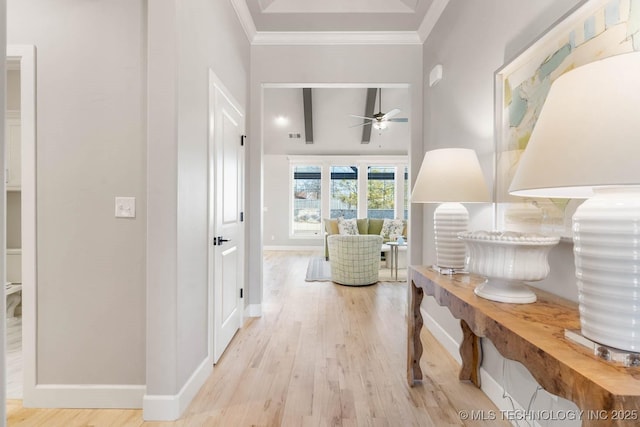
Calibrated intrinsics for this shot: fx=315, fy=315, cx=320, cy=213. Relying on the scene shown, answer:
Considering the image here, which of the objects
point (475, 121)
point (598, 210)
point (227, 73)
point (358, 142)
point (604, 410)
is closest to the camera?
point (604, 410)

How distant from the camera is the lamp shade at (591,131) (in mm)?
650

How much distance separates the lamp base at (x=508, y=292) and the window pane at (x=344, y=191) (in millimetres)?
7310

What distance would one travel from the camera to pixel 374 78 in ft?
11.0

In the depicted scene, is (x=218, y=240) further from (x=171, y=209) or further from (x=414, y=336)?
(x=414, y=336)

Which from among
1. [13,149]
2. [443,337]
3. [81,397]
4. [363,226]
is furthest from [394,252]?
[13,149]

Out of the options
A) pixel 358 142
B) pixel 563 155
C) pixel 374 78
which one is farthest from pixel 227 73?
pixel 358 142

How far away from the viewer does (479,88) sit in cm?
215

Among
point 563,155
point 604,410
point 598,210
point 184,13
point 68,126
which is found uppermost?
point 184,13

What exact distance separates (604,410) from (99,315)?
→ 2.23m

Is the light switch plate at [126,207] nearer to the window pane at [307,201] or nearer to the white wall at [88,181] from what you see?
the white wall at [88,181]

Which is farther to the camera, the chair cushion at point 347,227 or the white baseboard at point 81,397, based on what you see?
the chair cushion at point 347,227

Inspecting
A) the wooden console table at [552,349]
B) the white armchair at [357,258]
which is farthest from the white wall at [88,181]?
the white armchair at [357,258]

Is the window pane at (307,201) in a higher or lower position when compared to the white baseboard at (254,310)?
higher

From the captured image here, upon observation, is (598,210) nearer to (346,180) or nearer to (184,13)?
(184,13)
